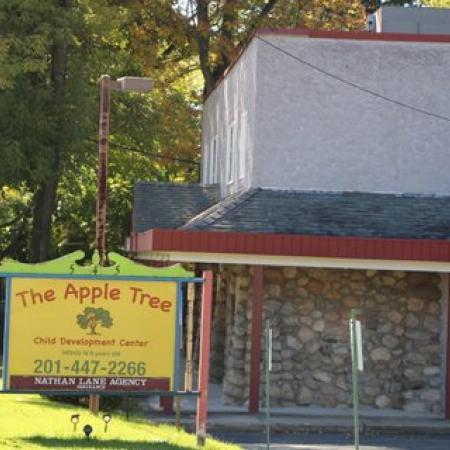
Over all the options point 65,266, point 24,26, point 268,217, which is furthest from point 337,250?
point 24,26

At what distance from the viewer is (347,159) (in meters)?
22.8

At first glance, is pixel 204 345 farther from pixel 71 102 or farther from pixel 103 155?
pixel 71 102

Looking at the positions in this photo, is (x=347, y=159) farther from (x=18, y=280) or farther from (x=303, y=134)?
(x=18, y=280)

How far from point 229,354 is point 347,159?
391 centimetres

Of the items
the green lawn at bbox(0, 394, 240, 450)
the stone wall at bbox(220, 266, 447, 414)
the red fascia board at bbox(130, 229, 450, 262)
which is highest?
the red fascia board at bbox(130, 229, 450, 262)

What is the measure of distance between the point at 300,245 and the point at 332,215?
1.54 meters

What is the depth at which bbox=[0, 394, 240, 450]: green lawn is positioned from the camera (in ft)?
45.8

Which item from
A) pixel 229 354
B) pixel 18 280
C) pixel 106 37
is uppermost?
pixel 106 37

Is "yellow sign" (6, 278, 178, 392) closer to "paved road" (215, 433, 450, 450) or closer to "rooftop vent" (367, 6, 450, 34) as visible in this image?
"paved road" (215, 433, 450, 450)

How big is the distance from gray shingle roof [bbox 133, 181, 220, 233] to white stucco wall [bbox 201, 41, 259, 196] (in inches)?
19.8

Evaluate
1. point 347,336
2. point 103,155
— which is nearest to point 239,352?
point 347,336

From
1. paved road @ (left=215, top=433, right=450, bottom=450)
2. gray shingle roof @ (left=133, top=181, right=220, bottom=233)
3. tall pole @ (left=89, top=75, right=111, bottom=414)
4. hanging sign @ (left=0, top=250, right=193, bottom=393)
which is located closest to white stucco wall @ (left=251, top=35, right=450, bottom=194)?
gray shingle roof @ (left=133, top=181, right=220, bottom=233)

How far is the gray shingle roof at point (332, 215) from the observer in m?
20.5

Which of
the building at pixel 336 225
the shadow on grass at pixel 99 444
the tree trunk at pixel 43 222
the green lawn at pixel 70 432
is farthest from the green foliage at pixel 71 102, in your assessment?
the shadow on grass at pixel 99 444
